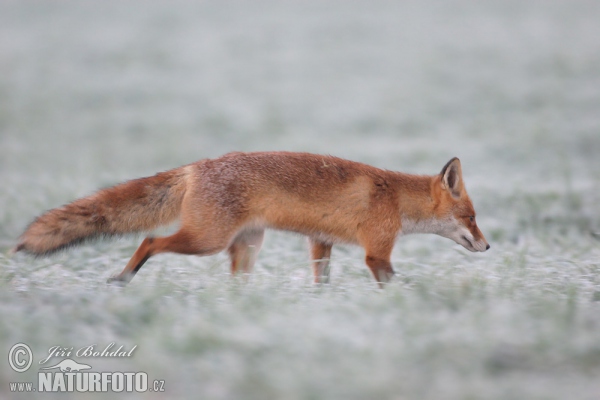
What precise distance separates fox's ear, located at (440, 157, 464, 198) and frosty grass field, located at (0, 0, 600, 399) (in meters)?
0.78

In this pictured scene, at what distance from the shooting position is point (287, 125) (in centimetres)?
1866

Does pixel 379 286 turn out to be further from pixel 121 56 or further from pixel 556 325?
pixel 121 56

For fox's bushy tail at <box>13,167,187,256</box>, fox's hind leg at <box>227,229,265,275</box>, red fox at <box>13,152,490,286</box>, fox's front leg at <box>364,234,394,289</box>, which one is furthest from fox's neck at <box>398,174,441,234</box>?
fox's bushy tail at <box>13,167,187,256</box>

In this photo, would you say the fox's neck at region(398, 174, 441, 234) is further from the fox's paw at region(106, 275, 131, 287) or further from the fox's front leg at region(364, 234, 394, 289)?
the fox's paw at region(106, 275, 131, 287)

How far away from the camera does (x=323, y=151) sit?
1548 centimetres

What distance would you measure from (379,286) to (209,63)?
67.2ft

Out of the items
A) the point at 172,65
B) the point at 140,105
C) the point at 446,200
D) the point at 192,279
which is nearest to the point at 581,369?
the point at 446,200

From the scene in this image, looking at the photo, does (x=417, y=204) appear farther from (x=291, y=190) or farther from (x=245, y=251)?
(x=245, y=251)

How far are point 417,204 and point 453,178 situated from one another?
0.43m

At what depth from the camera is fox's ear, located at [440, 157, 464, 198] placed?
272 inches

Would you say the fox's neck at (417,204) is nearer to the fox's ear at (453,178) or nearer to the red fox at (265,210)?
the red fox at (265,210)

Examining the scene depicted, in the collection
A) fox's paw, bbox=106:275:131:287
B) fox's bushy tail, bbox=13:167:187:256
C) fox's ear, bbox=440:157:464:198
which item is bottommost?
fox's paw, bbox=106:275:131:287

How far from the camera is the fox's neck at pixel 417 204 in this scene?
6988 millimetres

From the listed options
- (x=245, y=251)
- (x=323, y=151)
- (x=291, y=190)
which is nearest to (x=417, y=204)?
(x=291, y=190)
